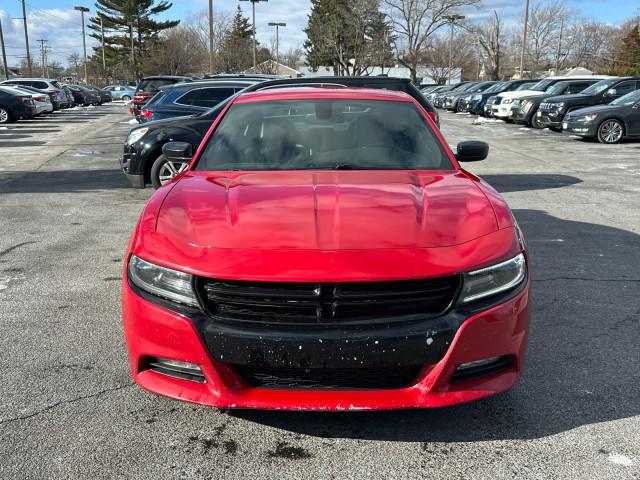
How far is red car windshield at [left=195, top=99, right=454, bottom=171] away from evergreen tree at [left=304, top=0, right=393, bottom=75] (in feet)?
170

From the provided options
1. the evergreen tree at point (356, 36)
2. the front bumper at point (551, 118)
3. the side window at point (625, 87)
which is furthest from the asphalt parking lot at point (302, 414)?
the evergreen tree at point (356, 36)

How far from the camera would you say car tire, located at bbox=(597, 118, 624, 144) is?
1609 centimetres

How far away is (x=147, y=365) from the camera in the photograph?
2.71m

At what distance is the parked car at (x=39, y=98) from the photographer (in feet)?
82.4

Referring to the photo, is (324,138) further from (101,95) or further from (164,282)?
(101,95)

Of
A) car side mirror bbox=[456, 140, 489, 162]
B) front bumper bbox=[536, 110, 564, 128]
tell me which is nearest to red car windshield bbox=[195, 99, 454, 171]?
car side mirror bbox=[456, 140, 489, 162]

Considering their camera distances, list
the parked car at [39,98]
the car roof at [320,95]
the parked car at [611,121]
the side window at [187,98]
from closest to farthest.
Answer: the car roof at [320,95] → the side window at [187,98] → the parked car at [611,121] → the parked car at [39,98]

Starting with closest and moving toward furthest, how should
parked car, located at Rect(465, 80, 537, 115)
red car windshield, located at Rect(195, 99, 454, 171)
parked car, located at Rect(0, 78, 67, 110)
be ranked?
red car windshield, located at Rect(195, 99, 454, 171) < parked car, located at Rect(465, 80, 537, 115) < parked car, located at Rect(0, 78, 67, 110)

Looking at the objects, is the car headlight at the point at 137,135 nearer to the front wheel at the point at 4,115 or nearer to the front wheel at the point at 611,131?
the front wheel at the point at 611,131

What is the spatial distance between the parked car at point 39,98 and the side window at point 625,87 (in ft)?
72.5

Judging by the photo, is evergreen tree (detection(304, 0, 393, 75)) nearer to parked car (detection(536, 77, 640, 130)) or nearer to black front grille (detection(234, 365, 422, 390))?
parked car (detection(536, 77, 640, 130))

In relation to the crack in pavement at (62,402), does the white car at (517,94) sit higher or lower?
higher

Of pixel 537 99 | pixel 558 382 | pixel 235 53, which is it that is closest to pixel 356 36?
pixel 235 53

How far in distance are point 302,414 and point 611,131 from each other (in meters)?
15.9
